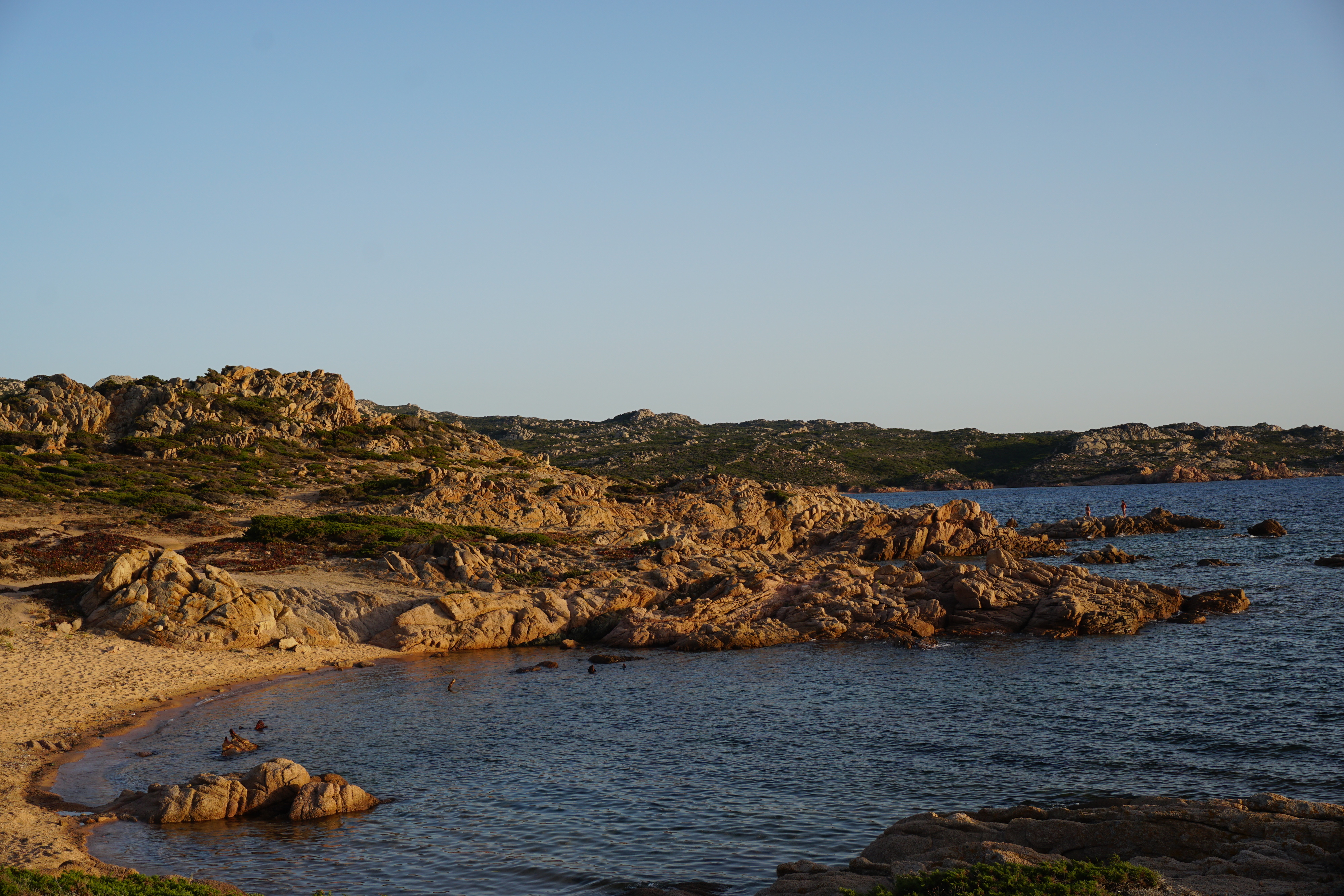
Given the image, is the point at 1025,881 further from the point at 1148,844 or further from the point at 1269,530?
the point at 1269,530

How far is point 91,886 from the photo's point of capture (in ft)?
45.8

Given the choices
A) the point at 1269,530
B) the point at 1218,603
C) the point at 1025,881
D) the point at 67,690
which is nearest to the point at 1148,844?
the point at 1025,881

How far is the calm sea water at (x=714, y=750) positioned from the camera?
19.4 metres

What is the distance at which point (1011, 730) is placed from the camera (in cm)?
2786

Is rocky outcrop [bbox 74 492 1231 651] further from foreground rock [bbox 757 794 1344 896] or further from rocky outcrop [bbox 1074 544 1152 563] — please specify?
foreground rock [bbox 757 794 1344 896]

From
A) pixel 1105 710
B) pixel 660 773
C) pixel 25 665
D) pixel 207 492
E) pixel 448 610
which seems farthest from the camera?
pixel 207 492

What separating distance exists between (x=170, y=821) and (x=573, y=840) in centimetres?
988

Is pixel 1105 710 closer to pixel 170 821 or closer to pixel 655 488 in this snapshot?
pixel 170 821

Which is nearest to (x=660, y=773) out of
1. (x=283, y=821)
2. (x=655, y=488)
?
(x=283, y=821)

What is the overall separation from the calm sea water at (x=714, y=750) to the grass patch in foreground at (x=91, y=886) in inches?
112

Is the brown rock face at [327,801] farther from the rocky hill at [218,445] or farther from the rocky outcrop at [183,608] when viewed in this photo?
the rocky hill at [218,445]

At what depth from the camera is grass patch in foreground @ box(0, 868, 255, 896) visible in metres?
13.3

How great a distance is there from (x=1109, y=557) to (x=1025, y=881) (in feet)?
223

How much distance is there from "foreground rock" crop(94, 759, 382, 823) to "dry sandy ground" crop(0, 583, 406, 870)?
5.17 feet
